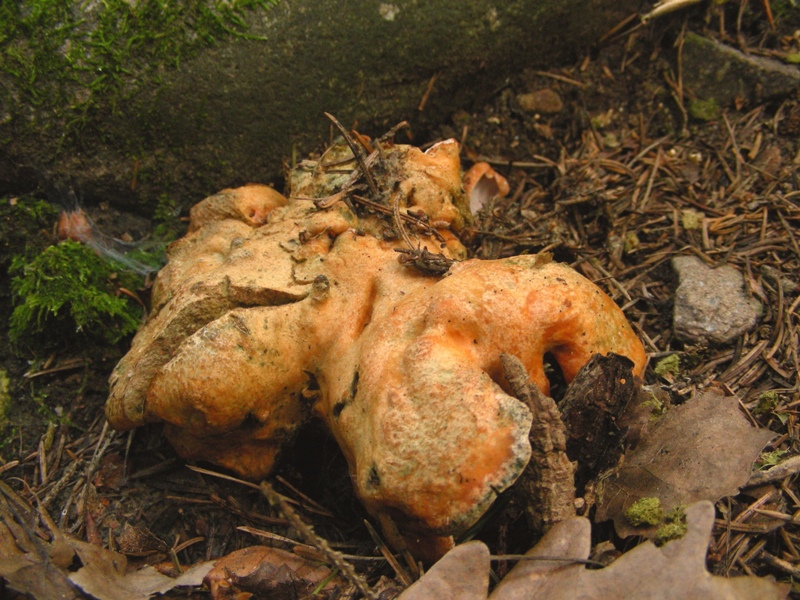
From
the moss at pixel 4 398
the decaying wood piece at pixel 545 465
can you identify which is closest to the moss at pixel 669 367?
the decaying wood piece at pixel 545 465

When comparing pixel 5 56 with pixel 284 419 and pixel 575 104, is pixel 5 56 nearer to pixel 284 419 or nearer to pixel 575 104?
pixel 284 419

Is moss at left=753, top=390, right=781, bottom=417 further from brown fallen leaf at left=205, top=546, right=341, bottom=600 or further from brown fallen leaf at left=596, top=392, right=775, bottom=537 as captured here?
brown fallen leaf at left=205, top=546, right=341, bottom=600

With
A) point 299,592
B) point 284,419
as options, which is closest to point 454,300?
point 284,419

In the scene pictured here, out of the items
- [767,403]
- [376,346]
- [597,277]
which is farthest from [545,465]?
[597,277]

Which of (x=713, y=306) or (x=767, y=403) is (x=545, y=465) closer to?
(x=767, y=403)

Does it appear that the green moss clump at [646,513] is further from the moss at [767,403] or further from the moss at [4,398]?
the moss at [4,398]
